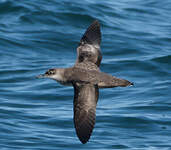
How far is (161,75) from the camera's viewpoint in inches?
594

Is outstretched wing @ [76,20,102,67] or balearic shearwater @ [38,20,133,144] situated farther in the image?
outstretched wing @ [76,20,102,67]

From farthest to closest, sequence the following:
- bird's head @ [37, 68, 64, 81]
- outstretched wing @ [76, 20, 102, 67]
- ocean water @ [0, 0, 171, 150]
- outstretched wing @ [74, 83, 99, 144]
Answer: ocean water @ [0, 0, 171, 150] → outstretched wing @ [76, 20, 102, 67] → bird's head @ [37, 68, 64, 81] → outstretched wing @ [74, 83, 99, 144]

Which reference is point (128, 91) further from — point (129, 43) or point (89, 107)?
point (89, 107)

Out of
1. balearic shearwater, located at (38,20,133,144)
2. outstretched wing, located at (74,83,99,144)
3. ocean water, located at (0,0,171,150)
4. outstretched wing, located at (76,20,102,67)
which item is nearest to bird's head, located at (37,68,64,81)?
balearic shearwater, located at (38,20,133,144)

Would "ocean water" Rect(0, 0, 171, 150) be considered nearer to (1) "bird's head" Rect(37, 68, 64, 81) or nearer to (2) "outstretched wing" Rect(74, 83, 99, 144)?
(1) "bird's head" Rect(37, 68, 64, 81)

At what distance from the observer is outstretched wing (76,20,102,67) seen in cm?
1048

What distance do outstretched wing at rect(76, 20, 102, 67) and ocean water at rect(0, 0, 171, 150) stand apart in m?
1.85

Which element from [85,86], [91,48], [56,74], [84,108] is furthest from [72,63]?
[84,108]

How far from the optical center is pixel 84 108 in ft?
30.0

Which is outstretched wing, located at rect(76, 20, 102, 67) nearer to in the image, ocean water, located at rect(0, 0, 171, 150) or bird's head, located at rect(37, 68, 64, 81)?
bird's head, located at rect(37, 68, 64, 81)

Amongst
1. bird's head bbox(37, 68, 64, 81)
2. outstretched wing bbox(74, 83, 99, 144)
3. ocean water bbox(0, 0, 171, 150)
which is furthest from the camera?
ocean water bbox(0, 0, 171, 150)

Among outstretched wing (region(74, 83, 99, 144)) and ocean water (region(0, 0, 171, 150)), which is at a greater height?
outstretched wing (region(74, 83, 99, 144))

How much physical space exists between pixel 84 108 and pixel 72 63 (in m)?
6.08

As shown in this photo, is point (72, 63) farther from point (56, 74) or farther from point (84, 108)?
point (84, 108)
